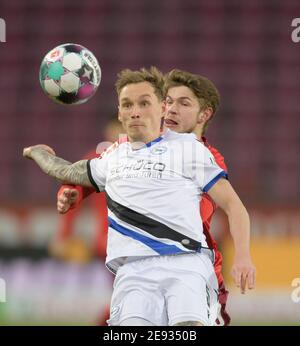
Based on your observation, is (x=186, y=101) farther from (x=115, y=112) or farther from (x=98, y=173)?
(x=115, y=112)

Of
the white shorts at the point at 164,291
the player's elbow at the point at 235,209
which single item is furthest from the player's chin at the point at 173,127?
the white shorts at the point at 164,291

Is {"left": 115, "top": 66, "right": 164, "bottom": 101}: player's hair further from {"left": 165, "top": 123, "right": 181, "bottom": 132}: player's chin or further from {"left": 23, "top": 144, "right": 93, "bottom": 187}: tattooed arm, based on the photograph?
{"left": 23, "top": 144, "right": 93, "bottom": 187}: tattooed arm

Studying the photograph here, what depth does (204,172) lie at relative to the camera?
14.4 feet

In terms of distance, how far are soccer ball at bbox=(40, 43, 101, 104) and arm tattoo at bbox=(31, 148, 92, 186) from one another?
15.0 inches

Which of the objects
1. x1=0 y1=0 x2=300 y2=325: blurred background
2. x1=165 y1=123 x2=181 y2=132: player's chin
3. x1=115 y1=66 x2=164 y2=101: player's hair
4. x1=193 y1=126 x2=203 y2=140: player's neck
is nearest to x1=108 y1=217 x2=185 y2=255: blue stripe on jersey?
x1=115 y1=66 x2=164 y2=101: player's hair

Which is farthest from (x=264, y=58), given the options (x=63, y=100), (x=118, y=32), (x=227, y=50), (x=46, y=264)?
(x=63, y=100)

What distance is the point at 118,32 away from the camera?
14273mm

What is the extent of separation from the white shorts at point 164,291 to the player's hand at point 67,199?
1.96 feet

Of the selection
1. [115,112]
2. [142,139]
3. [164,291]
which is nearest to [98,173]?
[142,139]

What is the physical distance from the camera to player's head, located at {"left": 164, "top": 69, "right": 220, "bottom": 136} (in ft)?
16.4

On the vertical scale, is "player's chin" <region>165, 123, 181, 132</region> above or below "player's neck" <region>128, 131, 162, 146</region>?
above

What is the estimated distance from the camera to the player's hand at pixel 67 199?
4.73 meters

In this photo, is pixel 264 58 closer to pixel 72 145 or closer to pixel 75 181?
pixel 72 145

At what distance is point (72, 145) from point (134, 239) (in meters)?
8.38
